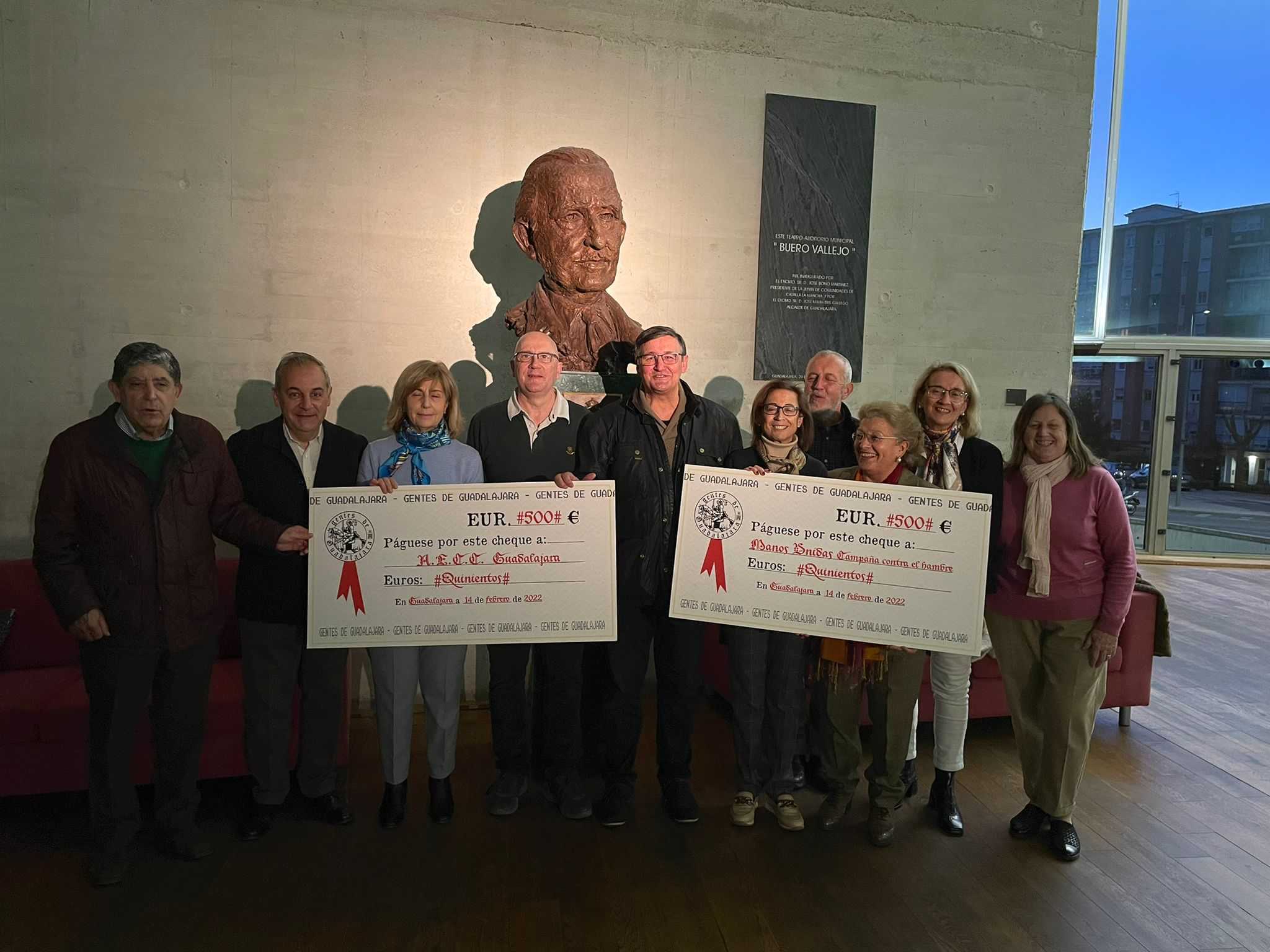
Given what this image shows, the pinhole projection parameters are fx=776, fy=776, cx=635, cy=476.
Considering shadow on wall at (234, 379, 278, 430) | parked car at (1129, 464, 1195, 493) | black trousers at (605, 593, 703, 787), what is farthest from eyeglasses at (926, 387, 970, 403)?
parked car at (1129, 464, 1195, 493)

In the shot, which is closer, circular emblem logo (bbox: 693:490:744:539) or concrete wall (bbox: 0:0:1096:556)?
circular emblem logo (bbox: 693:490:744:539)

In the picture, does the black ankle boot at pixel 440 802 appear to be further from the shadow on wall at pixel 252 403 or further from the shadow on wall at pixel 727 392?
the shadow on wall at pixel 727 392

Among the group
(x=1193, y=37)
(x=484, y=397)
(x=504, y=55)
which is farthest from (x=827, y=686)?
(x=1193, y=37)

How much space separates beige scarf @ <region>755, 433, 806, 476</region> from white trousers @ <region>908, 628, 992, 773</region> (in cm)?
80

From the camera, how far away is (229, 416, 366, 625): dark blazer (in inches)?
96.2

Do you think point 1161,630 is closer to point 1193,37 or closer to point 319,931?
point 319,931

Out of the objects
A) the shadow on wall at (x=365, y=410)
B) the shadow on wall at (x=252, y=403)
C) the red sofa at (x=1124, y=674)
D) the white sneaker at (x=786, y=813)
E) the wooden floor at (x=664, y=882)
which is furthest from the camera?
the shadow on wall at (x=365, y=410)

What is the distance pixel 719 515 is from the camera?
240 centimetres

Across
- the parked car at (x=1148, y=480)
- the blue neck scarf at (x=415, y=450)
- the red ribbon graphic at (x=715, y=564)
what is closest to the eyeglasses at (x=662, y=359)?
the red ribbon graphic at (x=715, y=564)

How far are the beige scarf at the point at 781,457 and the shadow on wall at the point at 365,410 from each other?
2202 millimetres

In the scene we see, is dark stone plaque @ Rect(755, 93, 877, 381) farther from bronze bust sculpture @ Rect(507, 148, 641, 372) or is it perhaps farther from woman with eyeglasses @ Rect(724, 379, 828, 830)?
woman with eyeglasses @ Rect(724, 379, 828, 830)

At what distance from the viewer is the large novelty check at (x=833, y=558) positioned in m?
2.34

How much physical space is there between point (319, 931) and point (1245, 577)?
809cm

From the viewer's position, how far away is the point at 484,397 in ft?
13.3
